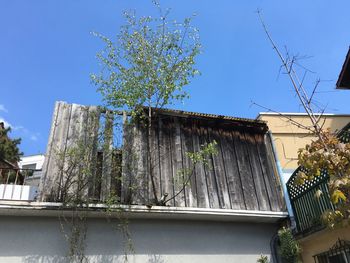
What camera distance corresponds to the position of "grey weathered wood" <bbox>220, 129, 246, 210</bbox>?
8.33m

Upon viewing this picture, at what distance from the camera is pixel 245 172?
8914 mm

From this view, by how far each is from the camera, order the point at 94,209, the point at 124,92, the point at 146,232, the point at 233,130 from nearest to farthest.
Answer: the point at 94,209 < the point at 146,232 < the point at 124,92 < the point at 233,130

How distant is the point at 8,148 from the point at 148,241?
502 inches

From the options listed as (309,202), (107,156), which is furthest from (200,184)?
(309,202)

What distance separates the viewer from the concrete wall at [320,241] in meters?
6.84

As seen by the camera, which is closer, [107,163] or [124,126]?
[107,163]

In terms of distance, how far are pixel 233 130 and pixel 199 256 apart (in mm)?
3651

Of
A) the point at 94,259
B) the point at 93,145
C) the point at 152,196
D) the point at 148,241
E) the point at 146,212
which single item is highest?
the point at 93,145

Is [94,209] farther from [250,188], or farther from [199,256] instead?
[250,188]

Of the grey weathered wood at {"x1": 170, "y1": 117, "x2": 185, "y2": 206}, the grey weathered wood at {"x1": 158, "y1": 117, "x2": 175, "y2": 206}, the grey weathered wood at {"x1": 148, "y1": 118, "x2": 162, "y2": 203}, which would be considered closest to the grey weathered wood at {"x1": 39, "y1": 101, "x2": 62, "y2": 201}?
the grey weathered wood at {"x1": 148, "y1": 118, "x2": 162, "y2": 203}

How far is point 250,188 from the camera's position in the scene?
868cm

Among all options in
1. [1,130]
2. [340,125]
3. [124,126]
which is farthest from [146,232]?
[1,130]

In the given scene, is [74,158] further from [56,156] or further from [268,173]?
[268,173]

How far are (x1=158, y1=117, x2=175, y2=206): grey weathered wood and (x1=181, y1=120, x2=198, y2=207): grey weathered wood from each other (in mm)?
372
